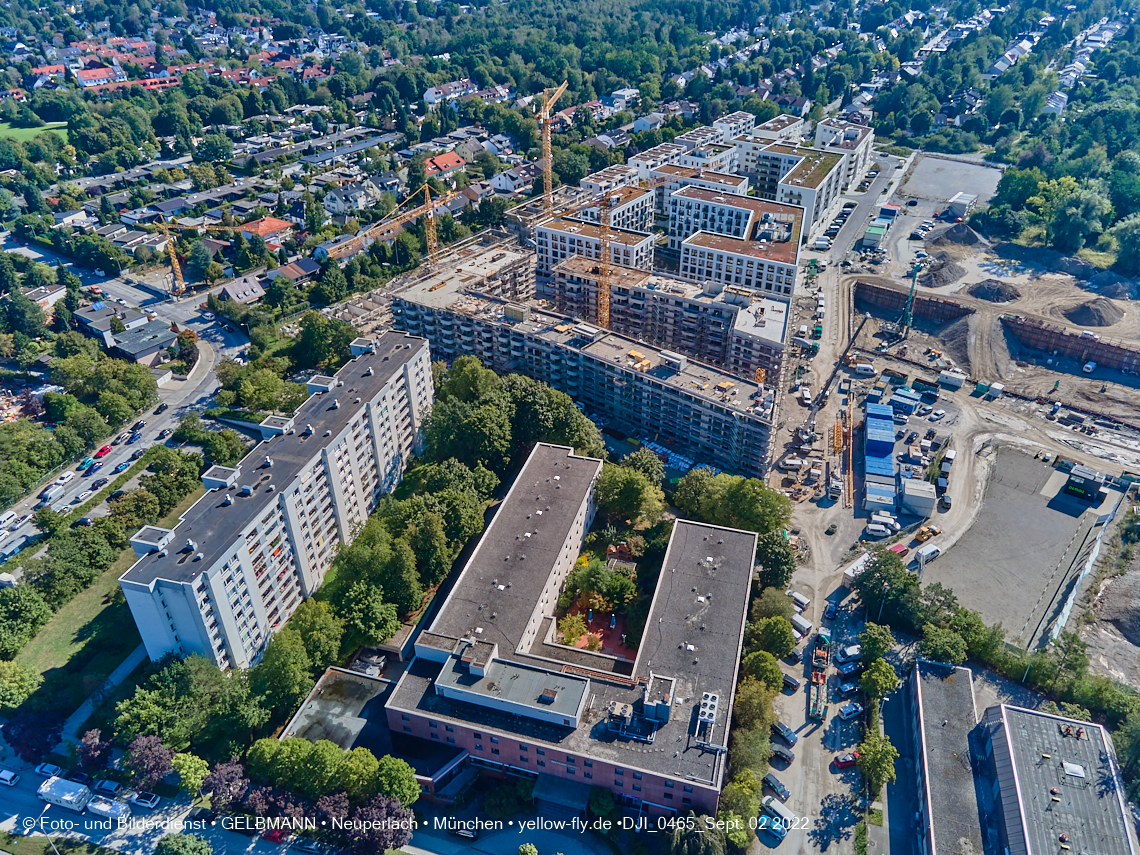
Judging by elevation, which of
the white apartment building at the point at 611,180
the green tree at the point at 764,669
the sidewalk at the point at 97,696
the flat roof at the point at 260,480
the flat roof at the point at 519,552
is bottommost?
the sidewalk at the point at 97,696

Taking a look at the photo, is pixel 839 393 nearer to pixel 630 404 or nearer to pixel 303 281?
pixel 630 404

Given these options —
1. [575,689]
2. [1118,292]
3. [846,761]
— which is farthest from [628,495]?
[1118,292]

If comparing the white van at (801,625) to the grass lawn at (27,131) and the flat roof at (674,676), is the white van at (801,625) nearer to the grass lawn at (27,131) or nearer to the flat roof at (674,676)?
the flat roof at (674,676)

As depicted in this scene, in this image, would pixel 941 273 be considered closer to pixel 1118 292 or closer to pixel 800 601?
pixel 1118 292

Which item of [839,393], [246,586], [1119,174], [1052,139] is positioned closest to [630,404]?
[839,393]

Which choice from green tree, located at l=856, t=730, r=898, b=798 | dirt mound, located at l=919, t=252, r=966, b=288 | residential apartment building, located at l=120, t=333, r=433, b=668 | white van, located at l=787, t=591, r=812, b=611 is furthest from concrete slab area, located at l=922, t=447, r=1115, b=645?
residential apartment building, located at l=120, t=333, r=433, b=668

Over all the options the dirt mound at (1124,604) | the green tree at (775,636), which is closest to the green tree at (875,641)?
the green tree at (775,636)
